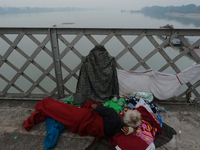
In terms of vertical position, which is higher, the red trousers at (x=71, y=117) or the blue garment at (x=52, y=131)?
the red trousers at (x=71, y=117)

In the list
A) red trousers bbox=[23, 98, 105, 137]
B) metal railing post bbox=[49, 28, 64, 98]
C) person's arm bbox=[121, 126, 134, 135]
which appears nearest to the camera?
person's arm bbox=[121, 126, 134, 135]

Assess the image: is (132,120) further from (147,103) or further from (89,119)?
(147,103)

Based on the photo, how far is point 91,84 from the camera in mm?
2129

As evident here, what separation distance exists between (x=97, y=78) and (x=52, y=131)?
0.87m

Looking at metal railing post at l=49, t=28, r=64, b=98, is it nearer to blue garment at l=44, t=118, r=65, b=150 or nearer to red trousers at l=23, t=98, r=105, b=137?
red trousers at l=23, t=98, r=105, b=137

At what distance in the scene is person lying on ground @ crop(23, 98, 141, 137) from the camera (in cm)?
158

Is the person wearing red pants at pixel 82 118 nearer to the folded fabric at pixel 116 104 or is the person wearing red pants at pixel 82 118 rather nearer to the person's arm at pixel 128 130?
the person's arm at pixel 128 130

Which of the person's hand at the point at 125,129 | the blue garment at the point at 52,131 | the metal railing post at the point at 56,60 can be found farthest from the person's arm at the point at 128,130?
the metal railing post at the point at 56,60

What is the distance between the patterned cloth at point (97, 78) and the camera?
202 centimetres

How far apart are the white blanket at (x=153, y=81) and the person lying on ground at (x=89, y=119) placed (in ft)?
1.99

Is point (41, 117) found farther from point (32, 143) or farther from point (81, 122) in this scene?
point (81, 122)

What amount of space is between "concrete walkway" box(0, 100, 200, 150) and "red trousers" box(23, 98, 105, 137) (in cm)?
8

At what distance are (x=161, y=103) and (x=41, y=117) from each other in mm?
1745

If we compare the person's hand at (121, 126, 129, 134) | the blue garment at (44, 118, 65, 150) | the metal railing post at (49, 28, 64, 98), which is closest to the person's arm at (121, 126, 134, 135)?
the person's hand at (121, 126, 129, 134)
